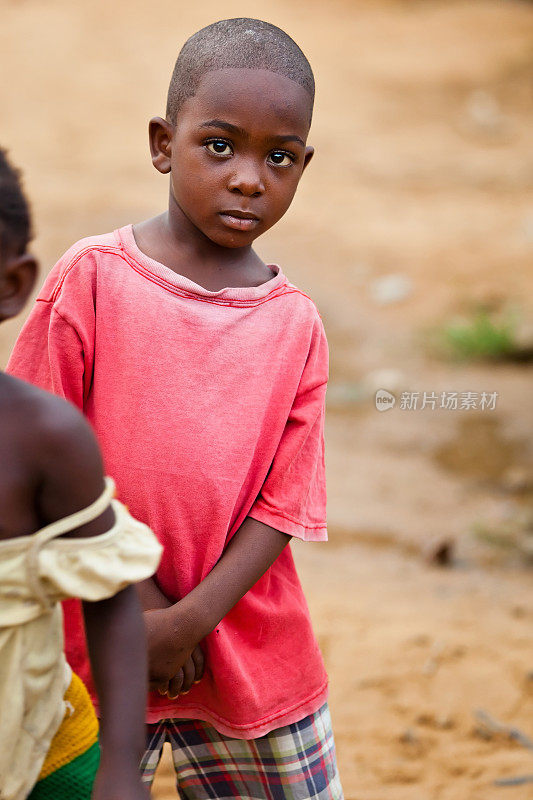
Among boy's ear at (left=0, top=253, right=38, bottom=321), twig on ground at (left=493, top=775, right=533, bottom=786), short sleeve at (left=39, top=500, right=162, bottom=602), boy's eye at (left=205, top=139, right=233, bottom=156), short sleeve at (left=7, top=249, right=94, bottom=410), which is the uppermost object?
boy's eye at (left=205, top=139, right=233, bottom=156)

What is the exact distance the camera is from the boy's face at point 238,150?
5.09 ft

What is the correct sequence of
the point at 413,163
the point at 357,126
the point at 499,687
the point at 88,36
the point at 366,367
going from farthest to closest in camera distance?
1. the point at 88,36
2. the point at 357,126
3. the point at 413,163
4. the point at 366,367
5. the point at 499,687

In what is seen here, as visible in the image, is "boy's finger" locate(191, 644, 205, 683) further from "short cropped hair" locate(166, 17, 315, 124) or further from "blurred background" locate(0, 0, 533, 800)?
"blurred background" locate(0, 0, 533, 800)

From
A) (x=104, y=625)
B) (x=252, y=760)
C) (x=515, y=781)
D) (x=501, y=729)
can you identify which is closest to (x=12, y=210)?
(x=104, y=625)

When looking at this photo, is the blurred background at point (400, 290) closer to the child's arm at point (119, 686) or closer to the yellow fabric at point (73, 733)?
the yellow fabric at point (73, 733)

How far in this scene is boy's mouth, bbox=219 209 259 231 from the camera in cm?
158

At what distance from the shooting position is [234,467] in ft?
5.29

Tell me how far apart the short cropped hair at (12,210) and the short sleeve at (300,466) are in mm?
610

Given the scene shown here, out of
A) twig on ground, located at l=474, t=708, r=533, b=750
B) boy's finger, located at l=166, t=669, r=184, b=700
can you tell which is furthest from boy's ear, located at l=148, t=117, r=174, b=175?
twig on ground, located at l=474, t=708, r=533, b=750

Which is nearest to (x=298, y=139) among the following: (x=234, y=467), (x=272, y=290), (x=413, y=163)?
(x=272, y=290)

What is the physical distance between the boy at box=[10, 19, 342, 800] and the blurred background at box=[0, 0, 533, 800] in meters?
1.45

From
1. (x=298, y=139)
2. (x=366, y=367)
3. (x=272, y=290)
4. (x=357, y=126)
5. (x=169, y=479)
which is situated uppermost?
(x=357, y=126)

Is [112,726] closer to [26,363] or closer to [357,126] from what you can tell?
[26,363]

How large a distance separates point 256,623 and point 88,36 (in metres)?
14.8
